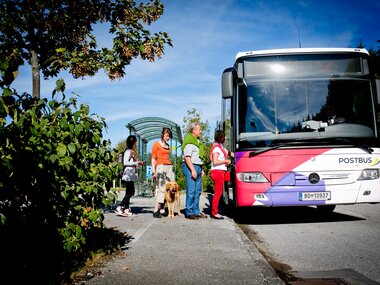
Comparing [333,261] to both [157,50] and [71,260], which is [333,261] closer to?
[71,260]

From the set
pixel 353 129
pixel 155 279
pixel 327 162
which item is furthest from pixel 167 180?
pixel 155 279

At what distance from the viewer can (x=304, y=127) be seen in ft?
21.1

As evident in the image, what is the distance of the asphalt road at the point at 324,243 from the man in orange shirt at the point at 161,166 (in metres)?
2.07

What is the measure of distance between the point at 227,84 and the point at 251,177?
6.42 feet

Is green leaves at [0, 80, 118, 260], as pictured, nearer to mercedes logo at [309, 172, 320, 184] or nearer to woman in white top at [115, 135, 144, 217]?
mercedes logo at [309, 172, 320, 184]

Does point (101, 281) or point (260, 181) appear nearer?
point (101, 281)

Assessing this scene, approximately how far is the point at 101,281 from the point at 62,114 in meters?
1.70

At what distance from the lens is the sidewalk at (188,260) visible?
3346mm

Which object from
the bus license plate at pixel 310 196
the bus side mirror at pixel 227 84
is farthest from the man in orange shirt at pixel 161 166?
the bus license plate at pixel 310 196

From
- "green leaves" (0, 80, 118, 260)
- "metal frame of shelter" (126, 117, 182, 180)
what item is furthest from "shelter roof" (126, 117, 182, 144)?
"green leaves" (0, 80, 118, 260)

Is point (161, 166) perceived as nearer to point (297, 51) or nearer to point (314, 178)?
point (314, 178)

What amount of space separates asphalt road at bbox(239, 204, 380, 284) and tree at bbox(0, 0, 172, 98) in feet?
13.8

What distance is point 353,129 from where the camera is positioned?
6.48m

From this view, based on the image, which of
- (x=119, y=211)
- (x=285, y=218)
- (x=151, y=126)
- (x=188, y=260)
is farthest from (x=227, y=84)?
(x=151, y=126)
